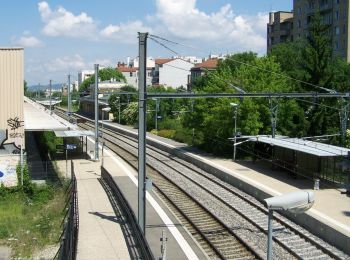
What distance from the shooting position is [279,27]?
101 m

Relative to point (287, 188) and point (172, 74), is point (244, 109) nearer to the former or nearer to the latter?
point (287, 188)

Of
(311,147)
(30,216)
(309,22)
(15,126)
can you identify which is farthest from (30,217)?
(309,22)

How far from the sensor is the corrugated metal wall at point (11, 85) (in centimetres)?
2812

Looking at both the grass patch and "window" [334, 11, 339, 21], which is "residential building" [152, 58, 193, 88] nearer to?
"window" [334, 11, 339, 21]

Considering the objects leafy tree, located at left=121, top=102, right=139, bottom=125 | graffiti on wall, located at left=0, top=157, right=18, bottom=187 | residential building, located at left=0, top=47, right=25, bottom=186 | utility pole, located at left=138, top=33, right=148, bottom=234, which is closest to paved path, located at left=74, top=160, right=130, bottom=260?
utility pole, located at left=138, top=33, right=148, bottom=234

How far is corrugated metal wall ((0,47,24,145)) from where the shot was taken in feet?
92.3

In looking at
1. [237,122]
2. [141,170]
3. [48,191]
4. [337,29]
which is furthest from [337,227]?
[337,29]

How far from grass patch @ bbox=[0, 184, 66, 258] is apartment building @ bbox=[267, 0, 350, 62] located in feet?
162

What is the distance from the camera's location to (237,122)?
123 ft

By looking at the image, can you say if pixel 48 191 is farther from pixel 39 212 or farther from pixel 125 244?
pixel 125 244

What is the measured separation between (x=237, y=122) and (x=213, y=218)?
1712cm

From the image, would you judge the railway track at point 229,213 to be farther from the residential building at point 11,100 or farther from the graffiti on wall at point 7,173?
the residential building at point 11,100

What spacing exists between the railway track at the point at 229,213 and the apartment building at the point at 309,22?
1668 inches

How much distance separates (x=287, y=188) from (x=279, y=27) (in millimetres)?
79255
